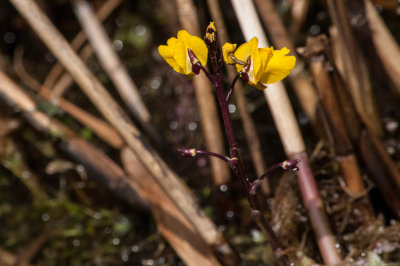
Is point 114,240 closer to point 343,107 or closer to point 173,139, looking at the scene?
point 173,139

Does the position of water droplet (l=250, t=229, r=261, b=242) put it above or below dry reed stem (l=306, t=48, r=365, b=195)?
below

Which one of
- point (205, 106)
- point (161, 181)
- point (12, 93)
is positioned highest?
point (12, 93)

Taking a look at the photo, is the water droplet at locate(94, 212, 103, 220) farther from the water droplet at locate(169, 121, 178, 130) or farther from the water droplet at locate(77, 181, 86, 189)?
the water droplet at locate(169, 121, 178, 130)

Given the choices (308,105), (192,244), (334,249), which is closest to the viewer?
(334,249)

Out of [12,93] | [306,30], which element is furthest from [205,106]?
[12,93]

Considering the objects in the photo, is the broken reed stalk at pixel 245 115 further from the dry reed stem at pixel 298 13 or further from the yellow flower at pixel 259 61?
the yellow flower at pixel 259 61

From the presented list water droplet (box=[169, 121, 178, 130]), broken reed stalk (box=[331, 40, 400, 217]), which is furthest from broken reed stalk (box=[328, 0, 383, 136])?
water droplet (box=[169, 121, 178, 130])
